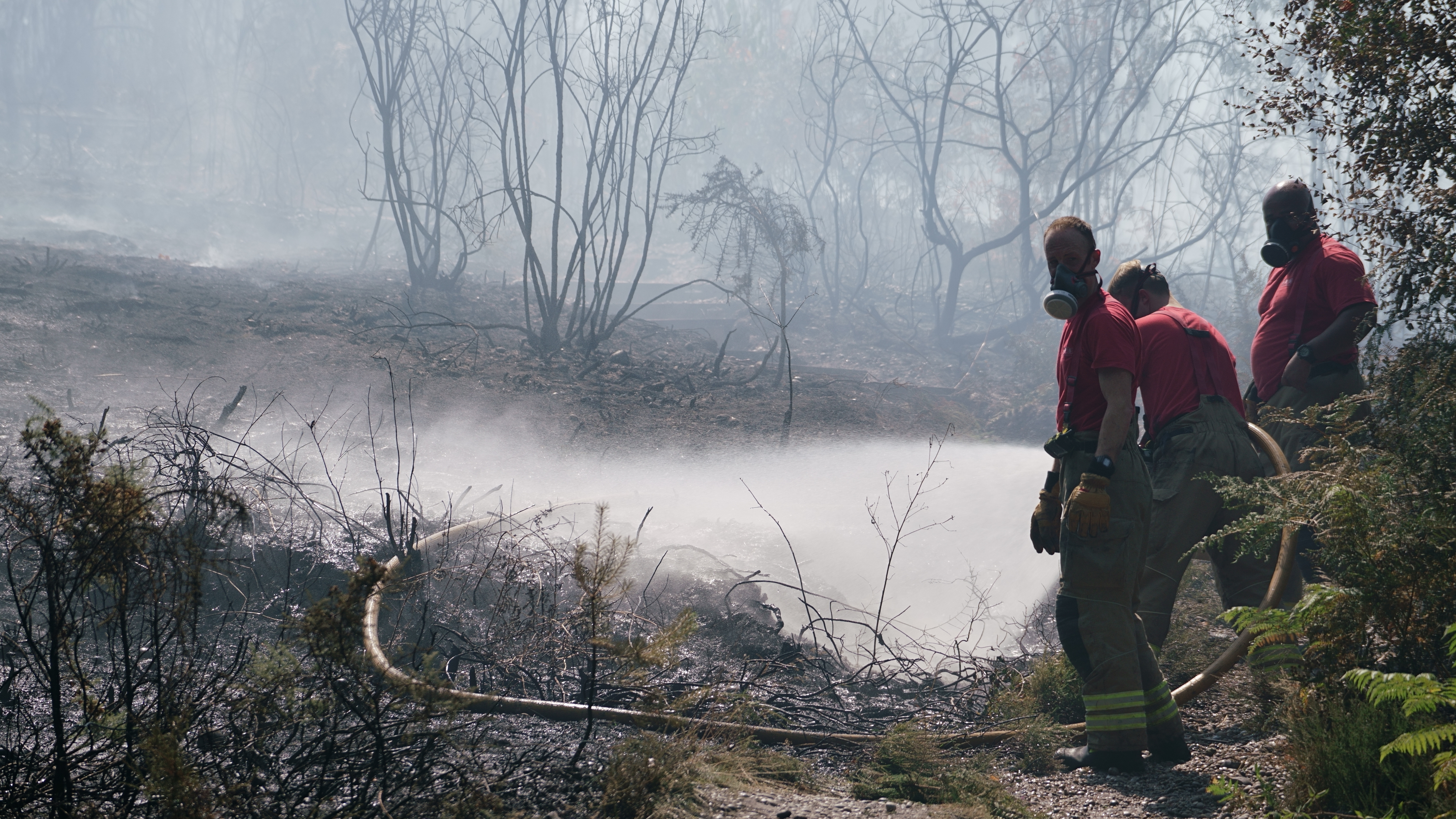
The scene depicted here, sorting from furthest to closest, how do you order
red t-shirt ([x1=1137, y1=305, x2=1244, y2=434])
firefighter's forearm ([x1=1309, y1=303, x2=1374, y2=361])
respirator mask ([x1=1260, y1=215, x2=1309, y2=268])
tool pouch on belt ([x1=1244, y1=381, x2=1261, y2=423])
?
tool pouch on belt ([x1=1244, y1=381, x2=1261, y2=423]), respirator mask ([x1=1260, y1=215, x2=1309, y2=268]), firefighter's forearm ([x1=1309, y1=303, x2=1374, y2=361]), red t-shirt ([x1=1137, y1=305, x2=1244, y2=434])

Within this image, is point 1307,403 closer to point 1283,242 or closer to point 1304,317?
point 1304,317

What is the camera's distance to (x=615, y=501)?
6844mm

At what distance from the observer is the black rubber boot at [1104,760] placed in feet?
9.52

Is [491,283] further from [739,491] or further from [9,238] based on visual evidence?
[739,491]

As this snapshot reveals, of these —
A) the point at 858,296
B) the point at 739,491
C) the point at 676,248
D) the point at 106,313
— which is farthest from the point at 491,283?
the point at 676,248

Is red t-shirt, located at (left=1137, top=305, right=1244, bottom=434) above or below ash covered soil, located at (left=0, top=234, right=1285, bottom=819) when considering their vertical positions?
above

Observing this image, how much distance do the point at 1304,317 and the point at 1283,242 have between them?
416 millimetres

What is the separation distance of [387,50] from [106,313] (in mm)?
6861

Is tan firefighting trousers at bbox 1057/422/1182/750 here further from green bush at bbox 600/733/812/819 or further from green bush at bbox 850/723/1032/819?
green bush at bbox 600/733/812/819

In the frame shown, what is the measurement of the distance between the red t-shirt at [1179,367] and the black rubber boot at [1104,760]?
1532 millimetres

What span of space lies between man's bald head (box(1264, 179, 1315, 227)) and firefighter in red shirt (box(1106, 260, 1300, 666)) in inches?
34.6

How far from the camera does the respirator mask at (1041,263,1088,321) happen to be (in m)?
3.02

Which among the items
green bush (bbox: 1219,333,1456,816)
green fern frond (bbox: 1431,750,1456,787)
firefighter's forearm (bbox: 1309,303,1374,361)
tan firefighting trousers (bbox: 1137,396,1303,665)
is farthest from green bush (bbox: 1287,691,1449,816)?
firefighter's forearm (bbox: 1309,303,1374,361)

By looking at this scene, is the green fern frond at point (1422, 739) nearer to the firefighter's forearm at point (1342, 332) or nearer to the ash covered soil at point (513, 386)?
the ash covered soil at point (513, 386)
